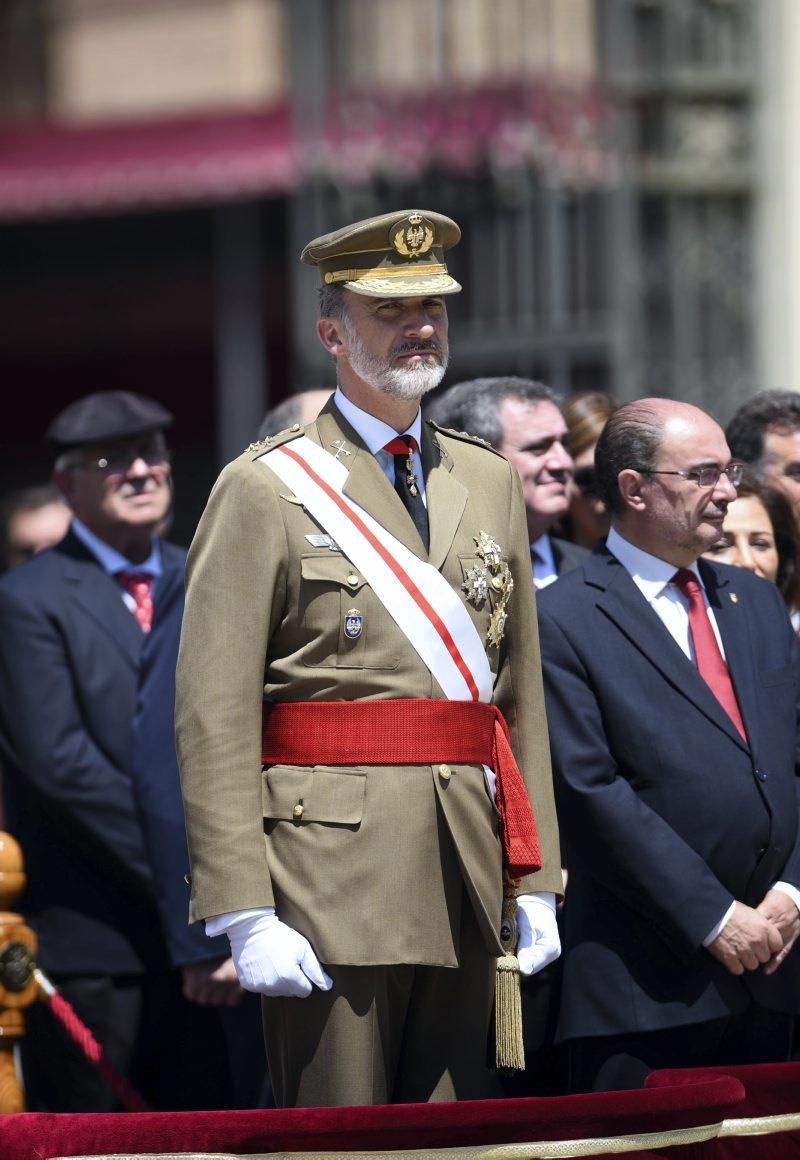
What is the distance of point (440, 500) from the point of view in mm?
3350

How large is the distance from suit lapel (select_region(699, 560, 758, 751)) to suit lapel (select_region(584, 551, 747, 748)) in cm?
6

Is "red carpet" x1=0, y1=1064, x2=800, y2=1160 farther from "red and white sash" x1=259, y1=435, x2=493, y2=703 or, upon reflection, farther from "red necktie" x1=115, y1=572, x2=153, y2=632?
"red necktie" x1=115, y1=572, x2=153, y2=632

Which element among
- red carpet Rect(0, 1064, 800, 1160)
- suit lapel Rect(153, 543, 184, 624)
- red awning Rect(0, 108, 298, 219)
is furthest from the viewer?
red awning Rect(0, 108, 298, 219)

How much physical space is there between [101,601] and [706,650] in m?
1.40

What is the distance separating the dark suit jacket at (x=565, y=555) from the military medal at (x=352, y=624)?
4.85ft

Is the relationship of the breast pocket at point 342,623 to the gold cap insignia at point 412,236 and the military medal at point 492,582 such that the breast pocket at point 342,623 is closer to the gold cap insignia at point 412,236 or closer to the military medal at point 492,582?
the military medal at point 492,582

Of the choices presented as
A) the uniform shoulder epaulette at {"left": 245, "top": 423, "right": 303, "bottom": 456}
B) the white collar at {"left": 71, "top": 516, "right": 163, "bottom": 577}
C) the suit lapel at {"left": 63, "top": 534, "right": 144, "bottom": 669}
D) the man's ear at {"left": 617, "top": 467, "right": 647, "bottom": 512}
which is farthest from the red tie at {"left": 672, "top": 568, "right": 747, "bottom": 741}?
the white collar at {"left": 71, "top": 516, "right": 163, "bottom": 577}

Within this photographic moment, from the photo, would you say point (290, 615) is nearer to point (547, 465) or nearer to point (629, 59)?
point (547, 465)

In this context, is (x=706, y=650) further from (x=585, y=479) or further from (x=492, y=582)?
(x=585, y=479)

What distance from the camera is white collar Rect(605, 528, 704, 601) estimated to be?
3.88 meters

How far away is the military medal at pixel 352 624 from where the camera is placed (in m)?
3.18

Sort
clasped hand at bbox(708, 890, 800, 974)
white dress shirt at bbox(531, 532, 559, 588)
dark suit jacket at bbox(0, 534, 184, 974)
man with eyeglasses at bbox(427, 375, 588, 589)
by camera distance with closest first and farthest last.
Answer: clasped hand at bbox(708, 890, 800, 974) → dark suit jacket at bbox(0, 534, 184, 974) → man with eyeglasses at bbox(427, 375, 588, 589) → white dress shirt at bbox(531, 532, 559, 588)

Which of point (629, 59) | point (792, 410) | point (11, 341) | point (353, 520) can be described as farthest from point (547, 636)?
point (11, 341)

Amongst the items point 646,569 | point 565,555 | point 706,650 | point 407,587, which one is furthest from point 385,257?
point 565,555
